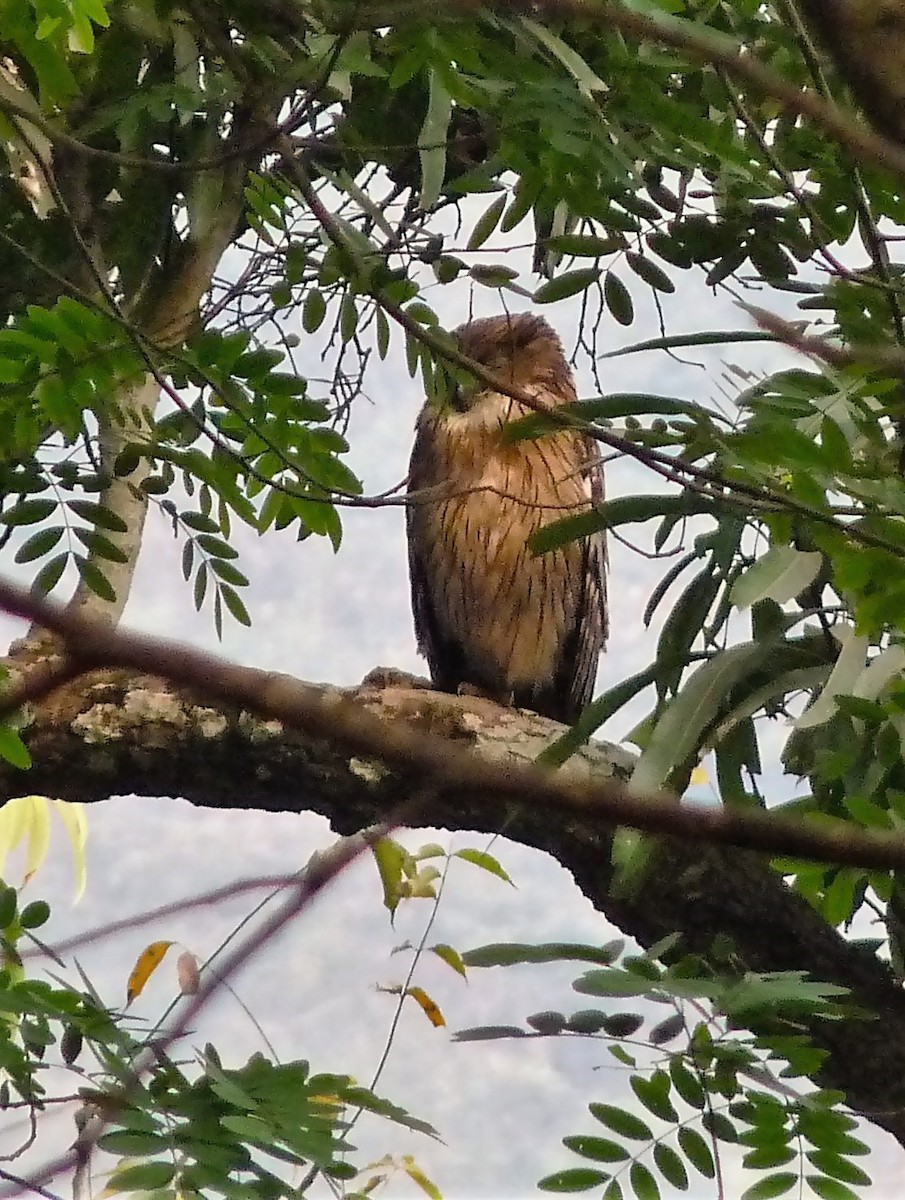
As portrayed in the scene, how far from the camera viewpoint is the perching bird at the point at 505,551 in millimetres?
1686

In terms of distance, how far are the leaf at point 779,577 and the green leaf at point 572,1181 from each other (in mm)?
408

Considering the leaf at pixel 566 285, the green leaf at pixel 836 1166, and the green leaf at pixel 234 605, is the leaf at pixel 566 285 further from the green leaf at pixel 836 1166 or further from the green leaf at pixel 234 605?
the green leaf at pixel 836 1166

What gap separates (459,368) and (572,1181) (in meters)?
0.62

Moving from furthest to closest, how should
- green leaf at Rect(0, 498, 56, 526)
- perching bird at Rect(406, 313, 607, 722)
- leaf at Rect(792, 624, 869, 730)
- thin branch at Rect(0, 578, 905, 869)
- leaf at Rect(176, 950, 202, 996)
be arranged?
perching bird at Rect(406, 313, 607, 722) → green leaf at Rect(0, 498, 56, 526) → leaf at Rect(792, 624, 869, 730) → leaf at Rect(176, 950, 202, 996) → thin branch at Rect(0, 578, 905, 869)

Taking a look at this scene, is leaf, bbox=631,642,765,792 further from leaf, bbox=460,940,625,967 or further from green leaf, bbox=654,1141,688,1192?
leaf, bbox=460,940,625,967

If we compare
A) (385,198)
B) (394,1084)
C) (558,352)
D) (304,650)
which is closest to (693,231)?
(385,198)

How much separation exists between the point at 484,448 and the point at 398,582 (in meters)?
0.42

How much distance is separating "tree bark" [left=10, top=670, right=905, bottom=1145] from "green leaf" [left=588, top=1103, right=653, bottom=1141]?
0.96ft

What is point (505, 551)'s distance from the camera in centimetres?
170

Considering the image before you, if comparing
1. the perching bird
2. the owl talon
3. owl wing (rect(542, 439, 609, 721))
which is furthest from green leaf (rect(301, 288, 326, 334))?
owl wing (rect(542, 439, 609, 721))

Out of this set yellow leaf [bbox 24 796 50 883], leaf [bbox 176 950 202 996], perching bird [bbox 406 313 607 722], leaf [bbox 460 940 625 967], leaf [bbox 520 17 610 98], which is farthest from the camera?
perching bird [bbox 406 313 607 722]

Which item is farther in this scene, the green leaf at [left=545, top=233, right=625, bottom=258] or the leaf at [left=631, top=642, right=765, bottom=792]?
the leaf at [left=631, top=642, right=765, bottom=792]

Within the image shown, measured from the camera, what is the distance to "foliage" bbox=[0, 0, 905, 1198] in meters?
0.72

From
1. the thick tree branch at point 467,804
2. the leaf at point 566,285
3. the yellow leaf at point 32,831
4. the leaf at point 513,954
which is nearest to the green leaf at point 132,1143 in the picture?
the leaf at point 513,954
